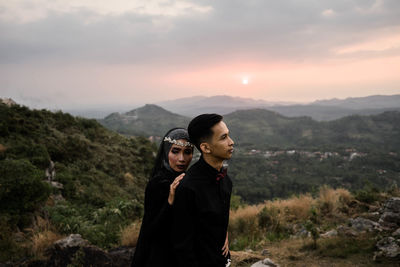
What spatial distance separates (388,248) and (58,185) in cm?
921

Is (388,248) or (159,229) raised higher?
(159,229)

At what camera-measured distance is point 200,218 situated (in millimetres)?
1849

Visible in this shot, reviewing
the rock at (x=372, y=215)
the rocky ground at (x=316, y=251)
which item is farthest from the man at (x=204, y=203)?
the rock at (x=372, y=215)

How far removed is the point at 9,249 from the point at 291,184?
62813 millimetres

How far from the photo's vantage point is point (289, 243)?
5.28 meters

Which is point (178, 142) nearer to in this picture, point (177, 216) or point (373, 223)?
point (177, 216)

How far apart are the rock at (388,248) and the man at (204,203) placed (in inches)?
137

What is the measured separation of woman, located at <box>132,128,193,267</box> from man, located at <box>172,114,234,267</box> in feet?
0.65

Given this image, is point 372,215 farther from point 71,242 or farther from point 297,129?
point 297,129

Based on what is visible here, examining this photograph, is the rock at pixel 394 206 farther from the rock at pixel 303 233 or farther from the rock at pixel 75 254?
the rock at pixel 75 254

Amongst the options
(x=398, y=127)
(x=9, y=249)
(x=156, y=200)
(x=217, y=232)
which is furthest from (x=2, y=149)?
(x=398, y=127)

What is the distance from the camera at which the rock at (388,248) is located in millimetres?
3868

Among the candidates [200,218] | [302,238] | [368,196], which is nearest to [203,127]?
[200,218]

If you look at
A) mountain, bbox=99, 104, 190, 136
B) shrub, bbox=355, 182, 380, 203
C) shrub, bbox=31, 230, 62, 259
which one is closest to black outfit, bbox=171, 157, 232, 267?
shrub, bbox=31, 230, 62, 259
